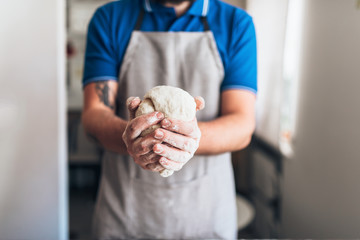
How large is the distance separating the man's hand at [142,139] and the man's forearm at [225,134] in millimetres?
188

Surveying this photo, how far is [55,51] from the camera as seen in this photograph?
4.06ft

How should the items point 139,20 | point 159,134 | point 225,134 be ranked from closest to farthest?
point 159,134, point 225,134, point 139,20

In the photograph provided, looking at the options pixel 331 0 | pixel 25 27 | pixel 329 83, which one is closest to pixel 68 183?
pixel 25 27

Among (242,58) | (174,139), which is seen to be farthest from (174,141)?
(242,58)

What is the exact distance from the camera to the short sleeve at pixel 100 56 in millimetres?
864

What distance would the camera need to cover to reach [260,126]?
97 centimetres

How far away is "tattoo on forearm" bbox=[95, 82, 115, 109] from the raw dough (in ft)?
1.07

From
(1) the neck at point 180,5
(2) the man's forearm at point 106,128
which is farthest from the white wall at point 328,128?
(2) the man's forearm at point 106,128

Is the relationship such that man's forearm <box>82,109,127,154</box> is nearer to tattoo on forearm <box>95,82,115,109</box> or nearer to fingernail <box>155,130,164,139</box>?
tattoo on forearm <box>95,82,115,109</box>

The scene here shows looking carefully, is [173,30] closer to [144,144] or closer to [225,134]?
[225,134]

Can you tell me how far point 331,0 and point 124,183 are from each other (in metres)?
0.81

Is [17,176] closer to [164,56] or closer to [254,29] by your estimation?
[164,56]

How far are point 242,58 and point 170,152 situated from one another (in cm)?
40

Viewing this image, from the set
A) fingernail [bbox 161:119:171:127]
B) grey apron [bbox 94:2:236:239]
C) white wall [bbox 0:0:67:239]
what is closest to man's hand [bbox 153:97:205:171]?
fingernail [bbox 161:119:171:127]
